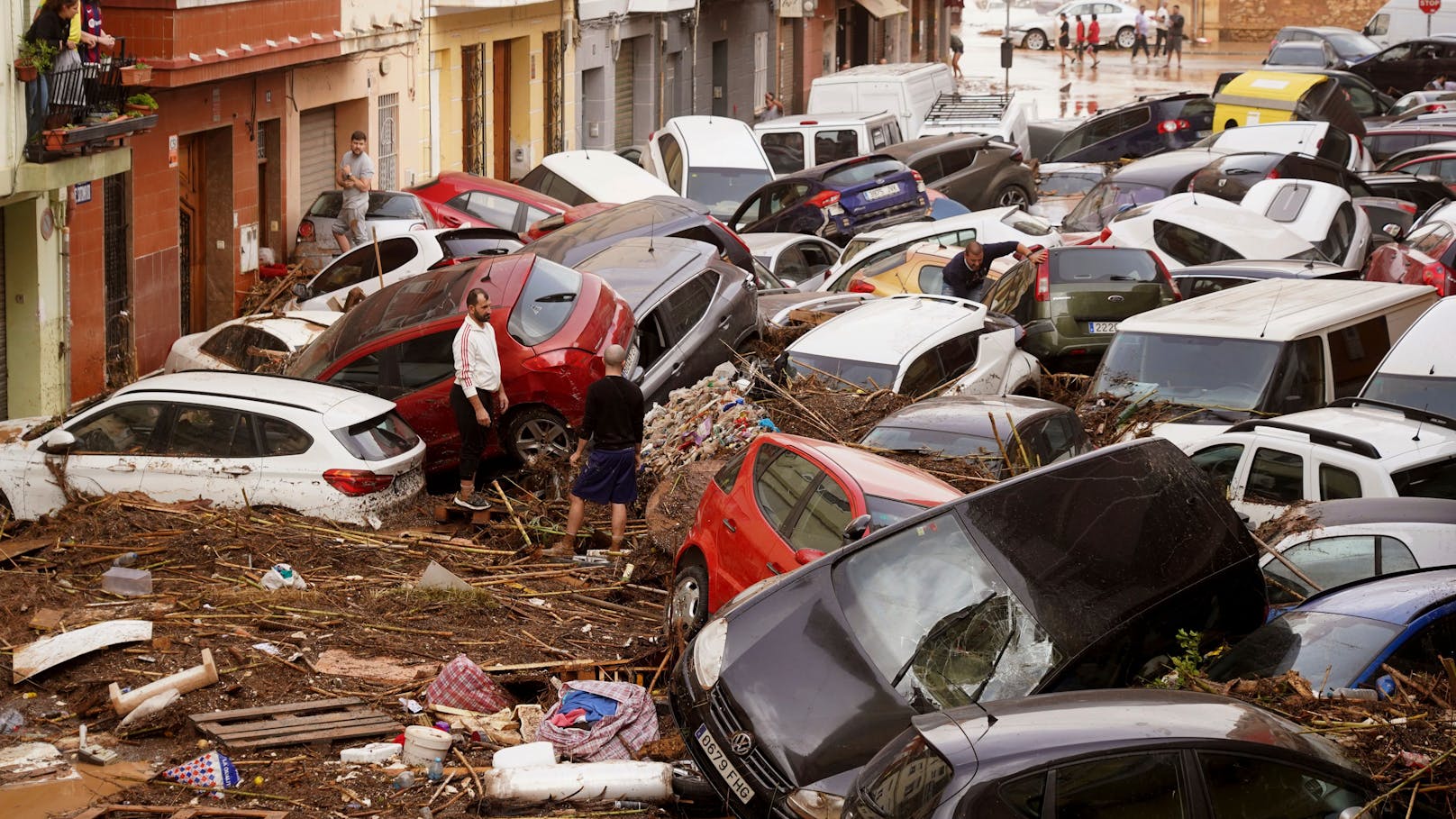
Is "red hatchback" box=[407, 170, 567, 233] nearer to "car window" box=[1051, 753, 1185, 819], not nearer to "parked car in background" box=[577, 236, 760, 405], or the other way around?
"parked car in background" box=[577, 236, 760, 405]

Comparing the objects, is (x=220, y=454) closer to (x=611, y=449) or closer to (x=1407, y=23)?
(x=611, y=449)

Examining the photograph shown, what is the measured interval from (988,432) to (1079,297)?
20.0ft

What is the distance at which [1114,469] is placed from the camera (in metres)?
8.31

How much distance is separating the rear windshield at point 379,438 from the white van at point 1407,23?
41.5 meters

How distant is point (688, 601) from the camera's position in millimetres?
9859

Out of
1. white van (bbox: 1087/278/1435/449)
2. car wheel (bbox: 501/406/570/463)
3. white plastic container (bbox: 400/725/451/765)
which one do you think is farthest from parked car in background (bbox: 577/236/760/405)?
white plastic container (bbox: 400/725/451/765)

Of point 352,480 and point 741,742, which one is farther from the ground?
point 352,480

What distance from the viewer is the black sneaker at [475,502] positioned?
42.0 feet

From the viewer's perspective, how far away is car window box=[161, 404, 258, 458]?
39.9 ft

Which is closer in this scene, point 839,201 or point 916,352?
point 916,352

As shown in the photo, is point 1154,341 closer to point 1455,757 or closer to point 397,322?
point 397,322

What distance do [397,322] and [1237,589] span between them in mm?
8184

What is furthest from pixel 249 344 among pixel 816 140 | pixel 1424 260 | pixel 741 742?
pixel 816 140

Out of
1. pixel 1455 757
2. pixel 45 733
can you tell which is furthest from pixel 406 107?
pixel 1455 757
